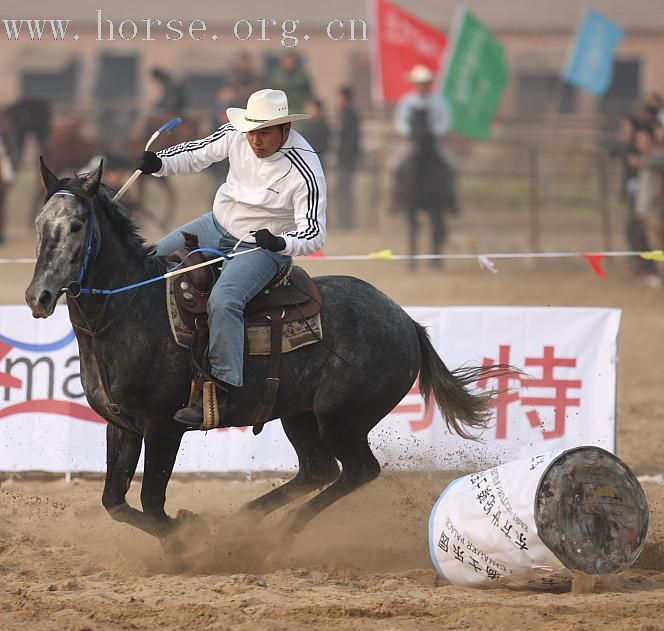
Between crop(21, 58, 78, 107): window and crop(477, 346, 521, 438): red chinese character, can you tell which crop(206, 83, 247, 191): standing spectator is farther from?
crop(21, 58, 78, 107): window

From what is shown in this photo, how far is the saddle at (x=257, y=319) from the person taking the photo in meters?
6.15

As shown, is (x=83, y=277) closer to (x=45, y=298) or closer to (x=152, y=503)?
(x=45, y=298)

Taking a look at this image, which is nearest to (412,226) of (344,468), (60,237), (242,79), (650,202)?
(650,202)

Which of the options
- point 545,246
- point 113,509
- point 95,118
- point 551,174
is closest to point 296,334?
point 113,509

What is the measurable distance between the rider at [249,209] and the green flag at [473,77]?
42.0ft

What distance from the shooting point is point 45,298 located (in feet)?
18.0

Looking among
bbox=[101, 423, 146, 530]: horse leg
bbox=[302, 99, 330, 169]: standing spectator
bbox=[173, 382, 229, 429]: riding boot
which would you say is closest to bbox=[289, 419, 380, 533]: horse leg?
bbox=[173, 382, 229, 429]: riding boot

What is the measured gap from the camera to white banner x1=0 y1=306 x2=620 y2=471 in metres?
8.19

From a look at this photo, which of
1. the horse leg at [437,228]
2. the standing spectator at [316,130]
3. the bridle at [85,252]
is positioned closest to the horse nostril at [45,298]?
the bridle at [85,252]

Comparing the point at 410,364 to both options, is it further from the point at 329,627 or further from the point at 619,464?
the point at 329,627

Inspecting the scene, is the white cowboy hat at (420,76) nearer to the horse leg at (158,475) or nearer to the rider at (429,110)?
the rider at (429,110)

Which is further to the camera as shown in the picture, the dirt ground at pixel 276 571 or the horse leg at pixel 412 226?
the horse leg at pixel 412 226

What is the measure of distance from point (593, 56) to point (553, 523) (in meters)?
15.8

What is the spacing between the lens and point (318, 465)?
688cm
